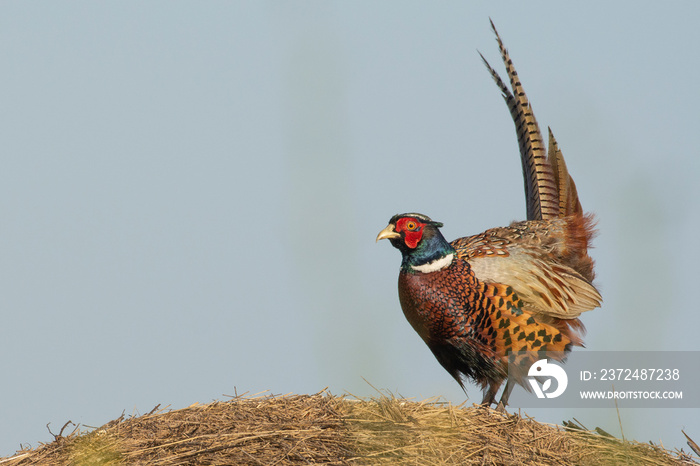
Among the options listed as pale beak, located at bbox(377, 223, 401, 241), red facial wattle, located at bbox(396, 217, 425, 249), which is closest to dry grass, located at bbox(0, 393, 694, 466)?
pale beak, located at bbox(377, 223, 401, 241)

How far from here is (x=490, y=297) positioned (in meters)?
7.87

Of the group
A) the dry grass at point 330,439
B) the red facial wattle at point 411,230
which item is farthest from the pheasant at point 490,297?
the dry grass at point 330,439

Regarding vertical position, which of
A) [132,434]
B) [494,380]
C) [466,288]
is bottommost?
[132,434]

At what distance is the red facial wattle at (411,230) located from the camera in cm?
782

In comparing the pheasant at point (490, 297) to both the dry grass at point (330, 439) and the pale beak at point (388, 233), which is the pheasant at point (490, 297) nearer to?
the pale beak at point (388, 233)

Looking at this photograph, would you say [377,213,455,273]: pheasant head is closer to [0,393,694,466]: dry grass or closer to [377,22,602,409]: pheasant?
[377,22,602,409]: pheasant

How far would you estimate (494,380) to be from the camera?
802cm

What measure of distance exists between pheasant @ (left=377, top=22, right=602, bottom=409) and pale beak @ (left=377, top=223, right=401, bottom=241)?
0.04 ft

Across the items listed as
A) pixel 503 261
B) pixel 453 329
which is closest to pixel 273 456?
pixel 453 329

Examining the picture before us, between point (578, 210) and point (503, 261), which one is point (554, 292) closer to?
point (503, 261)

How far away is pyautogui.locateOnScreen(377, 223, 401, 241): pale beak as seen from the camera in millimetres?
7688

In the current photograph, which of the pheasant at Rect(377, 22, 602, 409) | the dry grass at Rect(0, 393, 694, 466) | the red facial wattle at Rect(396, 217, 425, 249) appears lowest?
the dry grass at Rect(0, 393, 694, 466)

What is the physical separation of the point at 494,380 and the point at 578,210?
2.35 m

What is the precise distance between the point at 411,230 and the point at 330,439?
3221 mm
